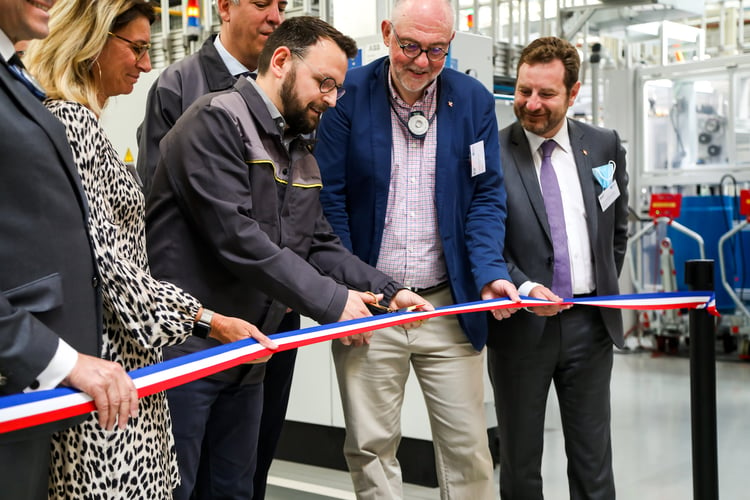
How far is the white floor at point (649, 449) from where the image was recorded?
394 centimetres

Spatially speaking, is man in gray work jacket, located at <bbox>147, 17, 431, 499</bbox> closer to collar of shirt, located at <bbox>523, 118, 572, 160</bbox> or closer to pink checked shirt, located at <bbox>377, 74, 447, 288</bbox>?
pink checked shirt, located at <bbox>377, 74, 447, 288</bbox>

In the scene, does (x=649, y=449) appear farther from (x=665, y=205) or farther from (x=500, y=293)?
(x=665, y=205)

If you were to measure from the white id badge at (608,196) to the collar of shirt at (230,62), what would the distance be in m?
1.23

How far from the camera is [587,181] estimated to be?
2.74 metres

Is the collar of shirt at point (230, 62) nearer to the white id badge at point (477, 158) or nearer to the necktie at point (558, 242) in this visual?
the white id badge at point (477, 158)

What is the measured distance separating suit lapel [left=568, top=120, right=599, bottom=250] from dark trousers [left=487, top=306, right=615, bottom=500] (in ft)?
0.90

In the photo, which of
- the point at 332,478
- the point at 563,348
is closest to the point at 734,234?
the point at 332,478

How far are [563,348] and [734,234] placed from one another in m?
5.91

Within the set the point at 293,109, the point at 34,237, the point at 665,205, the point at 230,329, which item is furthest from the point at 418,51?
the point at 665,205

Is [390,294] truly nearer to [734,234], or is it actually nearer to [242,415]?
[242,415]

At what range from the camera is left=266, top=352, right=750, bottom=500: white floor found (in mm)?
3941

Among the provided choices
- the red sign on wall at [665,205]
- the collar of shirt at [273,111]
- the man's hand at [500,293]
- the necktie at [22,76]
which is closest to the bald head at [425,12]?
the collar of shirt at [273,111]

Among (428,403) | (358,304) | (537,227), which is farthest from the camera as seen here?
(537,227)

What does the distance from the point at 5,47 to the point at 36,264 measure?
1.16 feet
